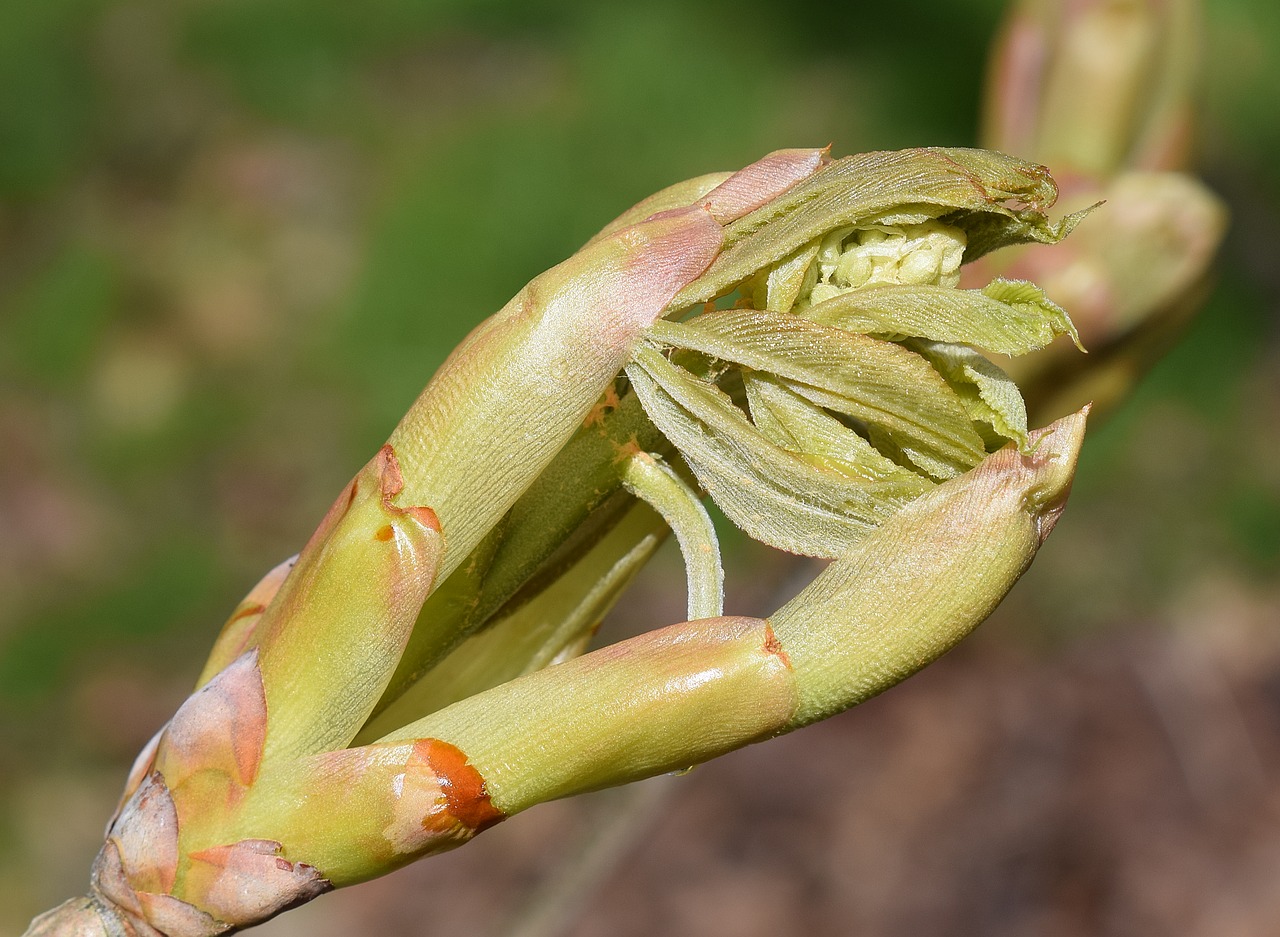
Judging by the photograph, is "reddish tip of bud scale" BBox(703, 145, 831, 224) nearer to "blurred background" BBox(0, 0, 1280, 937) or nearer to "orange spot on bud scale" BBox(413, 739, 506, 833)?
"orange spot on bud scale" BBox(413, 739, 506, 833)

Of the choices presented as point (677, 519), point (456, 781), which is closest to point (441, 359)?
point (677, 519)

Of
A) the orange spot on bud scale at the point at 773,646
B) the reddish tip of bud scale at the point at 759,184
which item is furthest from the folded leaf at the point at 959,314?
the orange spot on bud scale at the point at 773,646

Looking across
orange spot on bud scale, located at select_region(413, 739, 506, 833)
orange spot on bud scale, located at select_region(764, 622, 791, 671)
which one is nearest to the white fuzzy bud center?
orange spot on bud scale, located at select_region(764, 622, 791, 671)

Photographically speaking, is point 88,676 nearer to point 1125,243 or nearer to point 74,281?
point 74,281

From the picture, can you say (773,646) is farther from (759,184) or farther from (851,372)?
(759,184)

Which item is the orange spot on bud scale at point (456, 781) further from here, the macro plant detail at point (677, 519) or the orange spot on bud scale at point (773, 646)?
the orange spot on bud scale at point (773, 646)

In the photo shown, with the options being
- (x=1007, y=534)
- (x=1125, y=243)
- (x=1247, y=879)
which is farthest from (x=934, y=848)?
(x=1007, y=534)
